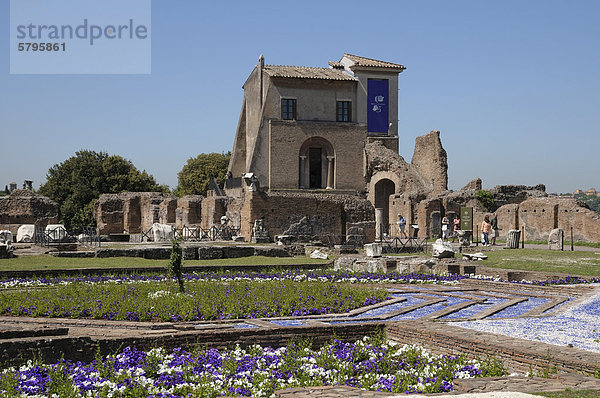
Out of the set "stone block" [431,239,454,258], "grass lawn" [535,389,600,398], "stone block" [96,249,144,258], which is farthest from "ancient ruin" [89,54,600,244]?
"grass lawn" [535,389,600,398]

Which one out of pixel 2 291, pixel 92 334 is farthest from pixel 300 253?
pixel 92 334

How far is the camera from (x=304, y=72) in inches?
1464

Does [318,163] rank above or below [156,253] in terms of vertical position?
above

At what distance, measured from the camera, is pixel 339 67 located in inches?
1628

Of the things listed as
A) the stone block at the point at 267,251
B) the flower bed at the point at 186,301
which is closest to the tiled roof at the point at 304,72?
the stone block at the point at 267,251

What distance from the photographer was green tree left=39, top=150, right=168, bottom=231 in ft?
173

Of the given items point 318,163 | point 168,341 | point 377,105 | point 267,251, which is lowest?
point 168,341

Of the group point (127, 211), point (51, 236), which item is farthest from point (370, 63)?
point (51, 236)

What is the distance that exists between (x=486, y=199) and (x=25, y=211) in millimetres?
25318

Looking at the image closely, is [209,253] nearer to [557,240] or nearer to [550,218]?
[557,240]

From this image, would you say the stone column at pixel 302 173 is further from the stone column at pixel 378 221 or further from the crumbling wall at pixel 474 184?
the crumbling wall at pixel 474 184

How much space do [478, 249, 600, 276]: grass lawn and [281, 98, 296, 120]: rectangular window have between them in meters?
17.6

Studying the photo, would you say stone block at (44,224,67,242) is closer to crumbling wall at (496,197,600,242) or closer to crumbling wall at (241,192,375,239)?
crumbling wall at (241,192,375,239)

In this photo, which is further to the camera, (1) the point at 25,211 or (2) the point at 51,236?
(1) the point at 25,211
